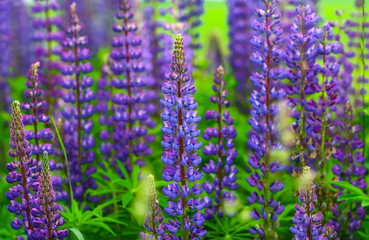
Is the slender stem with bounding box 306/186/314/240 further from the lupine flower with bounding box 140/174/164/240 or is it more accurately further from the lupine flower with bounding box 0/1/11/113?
the lupine flower with bounding box 0/1/11/113

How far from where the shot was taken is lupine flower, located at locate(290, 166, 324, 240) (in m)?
3.04

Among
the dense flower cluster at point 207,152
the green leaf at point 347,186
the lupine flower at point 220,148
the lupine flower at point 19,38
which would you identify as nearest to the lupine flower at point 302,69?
the dense flower cluster at point 207,152

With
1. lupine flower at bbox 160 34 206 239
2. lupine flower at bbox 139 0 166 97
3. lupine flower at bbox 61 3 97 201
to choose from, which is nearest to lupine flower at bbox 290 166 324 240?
Answer: lupine flower at bbox 160 34 206 239

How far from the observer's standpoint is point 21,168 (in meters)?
3.19

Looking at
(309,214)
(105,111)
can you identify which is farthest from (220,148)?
(105,111)

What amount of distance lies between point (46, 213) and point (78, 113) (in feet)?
5.50

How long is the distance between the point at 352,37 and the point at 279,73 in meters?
2.70

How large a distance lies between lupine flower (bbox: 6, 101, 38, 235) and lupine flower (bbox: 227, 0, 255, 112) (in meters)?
4.66

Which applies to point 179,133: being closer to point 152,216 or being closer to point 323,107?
point 152,216

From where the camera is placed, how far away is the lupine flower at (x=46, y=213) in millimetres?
2951

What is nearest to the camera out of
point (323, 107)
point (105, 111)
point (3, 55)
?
point (323, 107)

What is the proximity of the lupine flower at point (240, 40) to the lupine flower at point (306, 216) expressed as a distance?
4.48 m

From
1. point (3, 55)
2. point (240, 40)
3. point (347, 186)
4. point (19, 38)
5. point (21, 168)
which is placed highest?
point (19, 38)

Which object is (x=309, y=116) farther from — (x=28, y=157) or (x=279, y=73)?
(x=28, y=157)
